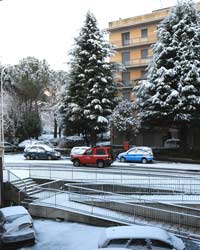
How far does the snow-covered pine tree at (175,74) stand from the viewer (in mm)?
33531

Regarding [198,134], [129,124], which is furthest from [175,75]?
[198,134]

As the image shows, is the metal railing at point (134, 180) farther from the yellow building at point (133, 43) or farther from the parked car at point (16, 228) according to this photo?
the yellow building at point (133, 43)

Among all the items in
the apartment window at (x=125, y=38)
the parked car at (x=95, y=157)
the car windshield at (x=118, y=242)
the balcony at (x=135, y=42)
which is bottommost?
the car windshield at (x=118, y=242)

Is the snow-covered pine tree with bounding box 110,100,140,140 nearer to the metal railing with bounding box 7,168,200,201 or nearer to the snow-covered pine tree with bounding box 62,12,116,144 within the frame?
the snow-covered pine tree with bounding box 62,12,116,144

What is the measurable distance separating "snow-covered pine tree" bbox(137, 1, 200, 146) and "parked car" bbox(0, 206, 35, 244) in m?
21.2

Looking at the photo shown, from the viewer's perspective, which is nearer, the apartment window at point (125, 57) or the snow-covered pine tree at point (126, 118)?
the snow-covered pine tree at point (126, 118)

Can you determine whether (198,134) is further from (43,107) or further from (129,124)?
(43,107)

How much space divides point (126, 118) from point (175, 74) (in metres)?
7.01

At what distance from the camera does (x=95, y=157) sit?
2984 centimetres

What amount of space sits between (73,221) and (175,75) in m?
21.8

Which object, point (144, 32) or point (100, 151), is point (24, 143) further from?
point (144, 32)

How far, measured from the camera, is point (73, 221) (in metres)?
17.9

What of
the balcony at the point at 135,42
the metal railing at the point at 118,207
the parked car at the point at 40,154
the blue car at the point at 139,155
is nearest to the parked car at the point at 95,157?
the blue car at the point at 139,155

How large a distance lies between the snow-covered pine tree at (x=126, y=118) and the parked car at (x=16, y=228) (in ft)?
74.4
